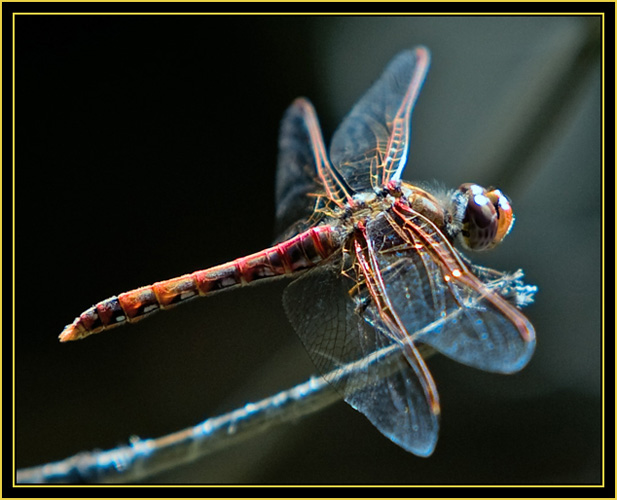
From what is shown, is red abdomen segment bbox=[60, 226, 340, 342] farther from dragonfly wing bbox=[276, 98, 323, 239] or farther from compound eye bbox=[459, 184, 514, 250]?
compound eye bbox=[459, 184, 514, 250]

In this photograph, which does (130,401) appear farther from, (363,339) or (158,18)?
(158,18)

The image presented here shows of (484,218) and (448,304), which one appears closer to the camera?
(448,304)

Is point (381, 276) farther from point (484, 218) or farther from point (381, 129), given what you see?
point (381, 129)

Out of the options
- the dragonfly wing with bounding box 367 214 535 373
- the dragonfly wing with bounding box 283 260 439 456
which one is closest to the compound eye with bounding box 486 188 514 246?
the dragonfly wing with bounding box 367 214 535 373

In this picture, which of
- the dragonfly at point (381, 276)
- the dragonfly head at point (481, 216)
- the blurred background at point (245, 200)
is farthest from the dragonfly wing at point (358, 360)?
the dragonfly head at point (481, 216)

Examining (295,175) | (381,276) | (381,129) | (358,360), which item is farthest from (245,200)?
(358,360)

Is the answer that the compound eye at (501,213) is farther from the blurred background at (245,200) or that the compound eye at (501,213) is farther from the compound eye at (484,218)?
the blurred background at (245,200)
